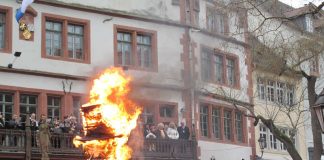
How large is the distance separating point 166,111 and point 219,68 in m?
4.86

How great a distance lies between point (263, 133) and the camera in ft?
131

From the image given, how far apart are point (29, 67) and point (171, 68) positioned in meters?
7.62

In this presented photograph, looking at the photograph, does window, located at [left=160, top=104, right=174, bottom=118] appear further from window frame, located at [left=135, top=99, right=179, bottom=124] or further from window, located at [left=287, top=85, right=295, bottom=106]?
window, located at [left=287, top=85, right=295, bottom=106]

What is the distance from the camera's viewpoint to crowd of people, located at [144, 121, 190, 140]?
1121 inches

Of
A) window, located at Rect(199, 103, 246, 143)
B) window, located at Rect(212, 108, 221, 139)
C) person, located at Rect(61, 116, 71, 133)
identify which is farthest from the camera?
window, located at Rect(212, 108, 221, 139)

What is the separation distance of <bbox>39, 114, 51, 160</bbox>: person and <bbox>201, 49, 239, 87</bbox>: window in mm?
10955

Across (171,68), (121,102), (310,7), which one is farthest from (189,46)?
(121,102)

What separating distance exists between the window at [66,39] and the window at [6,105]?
2.37 m

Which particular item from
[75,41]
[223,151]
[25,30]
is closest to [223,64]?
[223,151]

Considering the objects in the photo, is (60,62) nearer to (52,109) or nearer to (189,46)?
(52,109)

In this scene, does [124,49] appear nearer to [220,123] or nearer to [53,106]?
[53,106]

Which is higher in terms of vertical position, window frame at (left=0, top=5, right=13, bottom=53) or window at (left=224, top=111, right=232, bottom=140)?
window frame at (left=0, top=5, right=13, bottom=53)

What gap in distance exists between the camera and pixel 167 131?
1158 inches

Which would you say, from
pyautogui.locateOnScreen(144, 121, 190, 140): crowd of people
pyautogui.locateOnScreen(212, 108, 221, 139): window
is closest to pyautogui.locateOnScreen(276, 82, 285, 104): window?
pyautogui.locateOnScreen(212, 108, 221, 139): window
